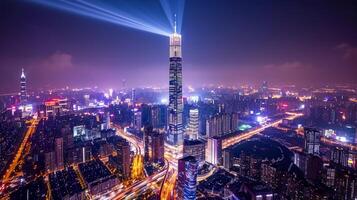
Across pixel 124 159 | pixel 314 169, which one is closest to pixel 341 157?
pixel 314 169

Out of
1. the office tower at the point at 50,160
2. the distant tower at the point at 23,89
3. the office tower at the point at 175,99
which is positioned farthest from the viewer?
the distant tower at the point at 23,89

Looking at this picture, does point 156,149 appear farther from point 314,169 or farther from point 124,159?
point 314,169

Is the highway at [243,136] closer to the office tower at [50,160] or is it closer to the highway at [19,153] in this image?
the office tower at [50,160]

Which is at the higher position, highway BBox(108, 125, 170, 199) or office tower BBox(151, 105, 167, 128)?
office tower BBox(151, 105, 167, 128)

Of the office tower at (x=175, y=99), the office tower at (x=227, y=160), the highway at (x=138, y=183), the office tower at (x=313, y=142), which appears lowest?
the highway at (x=138, y=183)

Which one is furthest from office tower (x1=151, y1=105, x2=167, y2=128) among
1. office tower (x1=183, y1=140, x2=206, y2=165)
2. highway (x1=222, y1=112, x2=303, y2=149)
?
office tower (x1=183, y1=140, x2=206, y2=165)

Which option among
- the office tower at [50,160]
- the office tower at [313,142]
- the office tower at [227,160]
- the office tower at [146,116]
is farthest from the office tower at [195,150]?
the office tower at [146,116]

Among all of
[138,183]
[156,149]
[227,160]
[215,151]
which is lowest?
[138,183]

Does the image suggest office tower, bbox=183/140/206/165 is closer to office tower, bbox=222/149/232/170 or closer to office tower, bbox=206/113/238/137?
office tower, bbox=222/149/232/170

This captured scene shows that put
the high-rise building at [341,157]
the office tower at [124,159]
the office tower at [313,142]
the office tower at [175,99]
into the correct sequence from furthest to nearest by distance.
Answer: the office tower at [175,99] → the office tower at [313,142] → the high-rise building at [341,157] → the office tower at [124,159]
